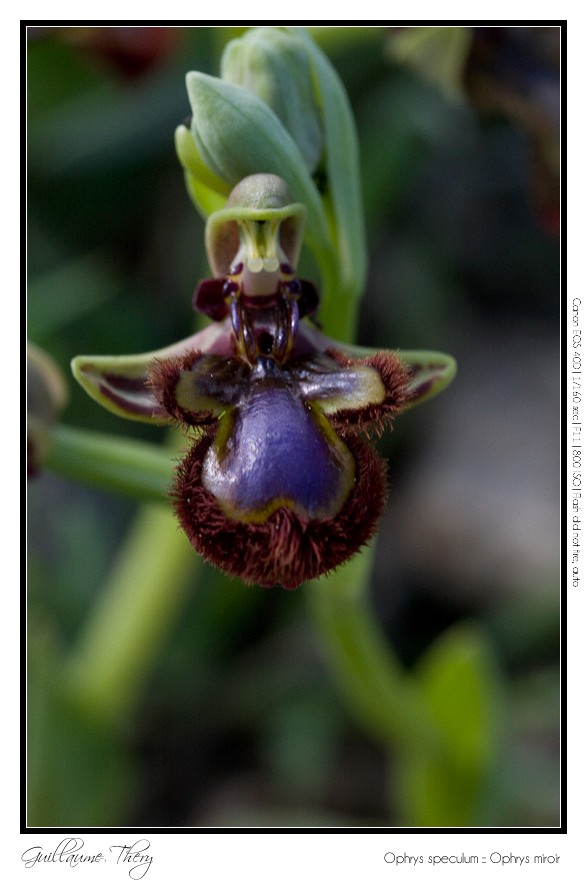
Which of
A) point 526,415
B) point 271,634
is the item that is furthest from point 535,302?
point 271,634

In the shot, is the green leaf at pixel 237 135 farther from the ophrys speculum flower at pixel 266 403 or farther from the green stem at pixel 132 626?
the green stem at pixel 132 626

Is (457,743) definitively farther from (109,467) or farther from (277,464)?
(277,464)

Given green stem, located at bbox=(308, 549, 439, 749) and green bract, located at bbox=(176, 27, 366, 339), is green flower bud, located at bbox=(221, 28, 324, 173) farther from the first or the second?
green stem, located at bbox=(308, 549, 439, 749)

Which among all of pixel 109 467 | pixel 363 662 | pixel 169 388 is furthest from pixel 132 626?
pixel 169 388

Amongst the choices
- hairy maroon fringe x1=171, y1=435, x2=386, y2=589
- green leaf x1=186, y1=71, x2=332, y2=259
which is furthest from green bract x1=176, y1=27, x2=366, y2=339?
hairy maroon fringe x1=171, y1=435, x2=386, y2=589

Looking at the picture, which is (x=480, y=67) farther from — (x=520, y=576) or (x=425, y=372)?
(x=520, y=576)
